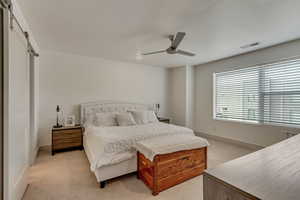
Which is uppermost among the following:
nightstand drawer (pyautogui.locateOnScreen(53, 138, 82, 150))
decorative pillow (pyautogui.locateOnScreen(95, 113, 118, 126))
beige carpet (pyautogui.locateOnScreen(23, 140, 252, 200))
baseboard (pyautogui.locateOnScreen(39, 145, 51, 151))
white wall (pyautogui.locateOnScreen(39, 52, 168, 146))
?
white wall (pyautogui.locateOnScreen(39, 52, 168, 146))

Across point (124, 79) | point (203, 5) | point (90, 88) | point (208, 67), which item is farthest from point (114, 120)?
point (208, 67)

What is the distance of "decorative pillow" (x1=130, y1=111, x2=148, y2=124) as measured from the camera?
392 cm

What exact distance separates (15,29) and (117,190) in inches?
91.6

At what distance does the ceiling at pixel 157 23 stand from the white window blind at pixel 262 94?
673 millimetres

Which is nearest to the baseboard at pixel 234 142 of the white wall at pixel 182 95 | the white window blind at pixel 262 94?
the white window blind at pixel 262 94

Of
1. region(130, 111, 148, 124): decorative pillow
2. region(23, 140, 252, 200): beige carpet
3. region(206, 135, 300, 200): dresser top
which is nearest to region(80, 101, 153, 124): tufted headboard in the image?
region(130, 111, 148, 124): decorative pillow

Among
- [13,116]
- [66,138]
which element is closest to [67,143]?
[66,138]

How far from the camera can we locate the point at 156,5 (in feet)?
6.39

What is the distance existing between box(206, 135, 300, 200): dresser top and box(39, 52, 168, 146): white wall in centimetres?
406

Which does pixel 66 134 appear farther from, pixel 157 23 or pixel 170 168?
pixel 157 23

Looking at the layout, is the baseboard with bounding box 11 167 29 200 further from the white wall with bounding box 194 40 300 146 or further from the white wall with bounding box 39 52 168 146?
the white wall with bounding box 194 40 300 146

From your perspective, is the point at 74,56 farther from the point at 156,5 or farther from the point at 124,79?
the point at 156,5

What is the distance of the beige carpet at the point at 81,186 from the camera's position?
77.9 inches

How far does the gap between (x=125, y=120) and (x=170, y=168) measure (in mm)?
1826
